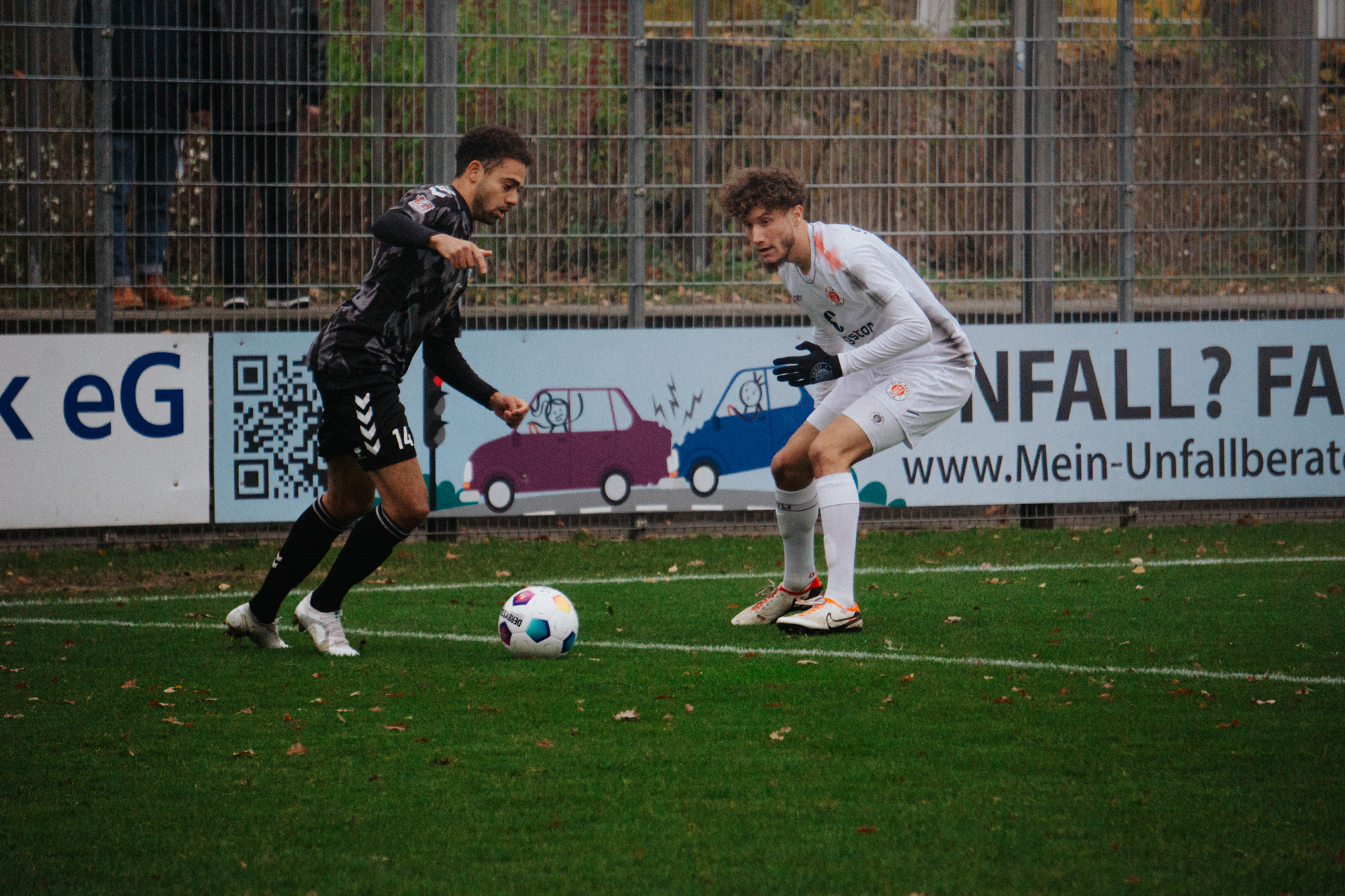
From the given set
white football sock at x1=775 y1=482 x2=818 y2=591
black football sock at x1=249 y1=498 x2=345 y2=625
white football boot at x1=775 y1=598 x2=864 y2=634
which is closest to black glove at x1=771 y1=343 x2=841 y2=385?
white football sock at x1=775 y1=482 x2=818 y2=591

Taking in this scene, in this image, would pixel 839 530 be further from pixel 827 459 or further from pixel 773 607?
pixel 773 607

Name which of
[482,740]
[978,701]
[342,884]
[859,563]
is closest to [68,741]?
[482,740]

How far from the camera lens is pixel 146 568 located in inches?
350

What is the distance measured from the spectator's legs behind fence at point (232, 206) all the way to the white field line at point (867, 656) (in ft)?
12.4

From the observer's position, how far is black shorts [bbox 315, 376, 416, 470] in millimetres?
5594

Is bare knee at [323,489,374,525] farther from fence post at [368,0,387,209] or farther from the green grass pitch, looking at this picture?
fence post at [368,0,387,209]

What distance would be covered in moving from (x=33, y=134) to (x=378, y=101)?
88.8 inches

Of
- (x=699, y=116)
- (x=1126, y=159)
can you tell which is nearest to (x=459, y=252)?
(x=699, y=116)

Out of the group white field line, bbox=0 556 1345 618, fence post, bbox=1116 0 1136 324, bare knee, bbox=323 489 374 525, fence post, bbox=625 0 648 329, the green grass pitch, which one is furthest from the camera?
fence post, bbox=1116 0 1136 324

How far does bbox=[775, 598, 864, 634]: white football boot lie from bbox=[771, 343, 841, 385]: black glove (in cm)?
91

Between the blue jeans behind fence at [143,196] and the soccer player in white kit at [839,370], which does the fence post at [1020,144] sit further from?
the blue jeans behind fence at [143,196]

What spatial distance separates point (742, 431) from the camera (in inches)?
398

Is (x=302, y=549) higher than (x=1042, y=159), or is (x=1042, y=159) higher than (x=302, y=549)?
(x=1042, y=159)

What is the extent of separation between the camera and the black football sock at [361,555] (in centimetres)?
580
